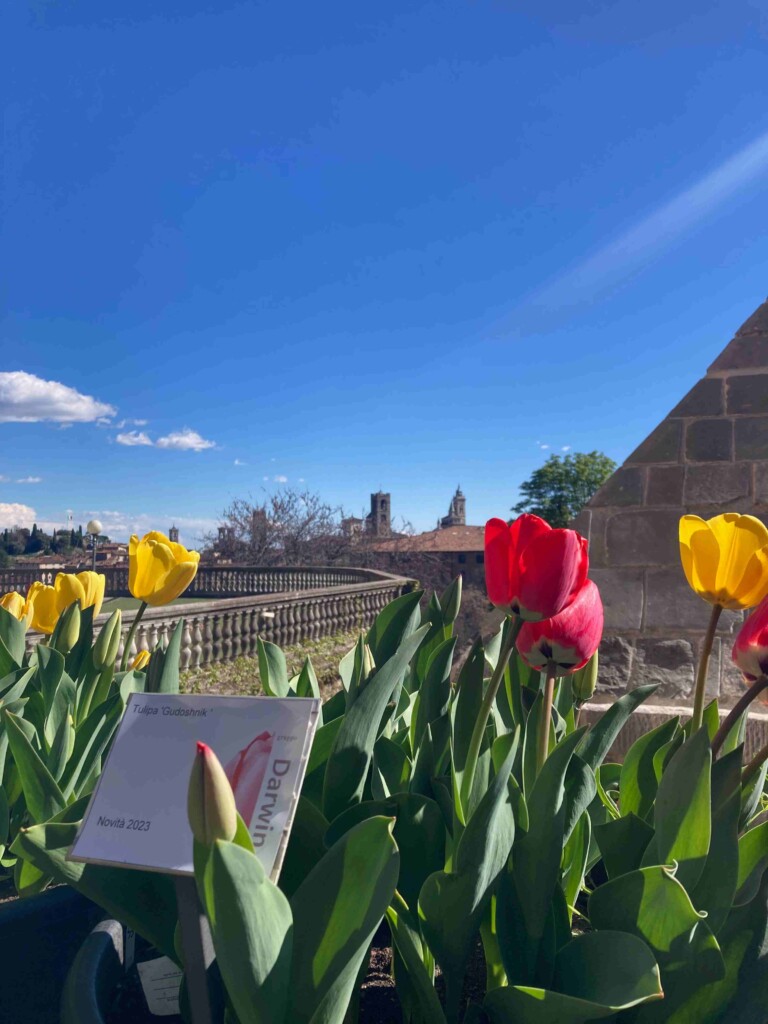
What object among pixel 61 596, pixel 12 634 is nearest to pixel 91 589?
pixel 61 596

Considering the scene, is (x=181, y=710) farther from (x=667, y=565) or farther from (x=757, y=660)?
(x=667, y=565)

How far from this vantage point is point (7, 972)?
1.17 meters

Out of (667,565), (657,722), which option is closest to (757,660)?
(657,722)

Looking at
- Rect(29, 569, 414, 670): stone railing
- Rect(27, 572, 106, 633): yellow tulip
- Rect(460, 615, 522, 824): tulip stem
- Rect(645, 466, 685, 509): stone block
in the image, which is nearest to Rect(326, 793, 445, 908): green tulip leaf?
Rect(460, 615, 522, 824): tulip stem

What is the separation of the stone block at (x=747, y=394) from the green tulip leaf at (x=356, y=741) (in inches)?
117

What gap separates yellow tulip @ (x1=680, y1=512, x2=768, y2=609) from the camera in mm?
1114

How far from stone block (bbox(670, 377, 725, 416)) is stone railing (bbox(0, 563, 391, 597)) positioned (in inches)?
422

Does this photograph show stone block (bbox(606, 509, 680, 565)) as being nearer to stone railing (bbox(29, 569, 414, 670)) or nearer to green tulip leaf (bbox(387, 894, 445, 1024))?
green tulip leaf (bbox(387, 894, 445, 1024))

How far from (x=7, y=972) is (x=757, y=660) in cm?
119

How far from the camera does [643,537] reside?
3527 millimetres

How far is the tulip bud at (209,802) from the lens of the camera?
66 centimetres

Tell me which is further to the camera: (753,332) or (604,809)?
(753,332)

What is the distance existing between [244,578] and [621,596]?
17.1 m

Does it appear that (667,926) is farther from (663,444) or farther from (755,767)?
(663,444)
